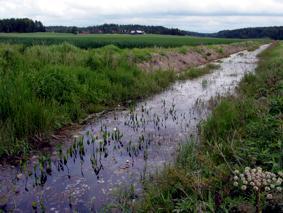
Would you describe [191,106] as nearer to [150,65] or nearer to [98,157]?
[98,157]

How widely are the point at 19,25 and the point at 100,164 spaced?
60978 millimetres

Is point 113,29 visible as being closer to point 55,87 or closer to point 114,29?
point 114,29

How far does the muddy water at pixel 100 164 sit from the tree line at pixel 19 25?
54735 millimetres

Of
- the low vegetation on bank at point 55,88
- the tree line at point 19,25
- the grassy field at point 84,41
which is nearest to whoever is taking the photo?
the low vegetation on bank at point 55,88

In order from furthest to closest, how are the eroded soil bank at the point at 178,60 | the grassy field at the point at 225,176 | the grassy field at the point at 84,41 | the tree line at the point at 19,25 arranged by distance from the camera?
1. the tree line at the point at 19,25
2. the grassy field at the point at 84,41
3. the eroded soil bank at the point at 178,60
4. the grassy field at the point at 225,176

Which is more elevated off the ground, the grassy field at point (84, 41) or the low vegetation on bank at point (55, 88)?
the grassy field at point (84, 41)

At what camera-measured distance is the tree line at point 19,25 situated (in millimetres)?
58812

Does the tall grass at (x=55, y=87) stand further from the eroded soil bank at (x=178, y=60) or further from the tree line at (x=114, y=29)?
the tree line at (x=114, y=29)

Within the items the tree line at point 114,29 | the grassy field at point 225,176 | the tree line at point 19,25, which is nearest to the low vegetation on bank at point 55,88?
the grassy field at point 225,176

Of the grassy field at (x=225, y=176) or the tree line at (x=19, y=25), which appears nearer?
the grassy field at (x=225, y=176)

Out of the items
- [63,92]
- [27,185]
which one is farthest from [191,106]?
[27,185]

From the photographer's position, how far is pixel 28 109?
8016 millimetres

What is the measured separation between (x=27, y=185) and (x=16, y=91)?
3.50m

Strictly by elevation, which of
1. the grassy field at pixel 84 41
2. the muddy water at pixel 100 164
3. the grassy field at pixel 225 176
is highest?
the grassy field at pixel 84 41
